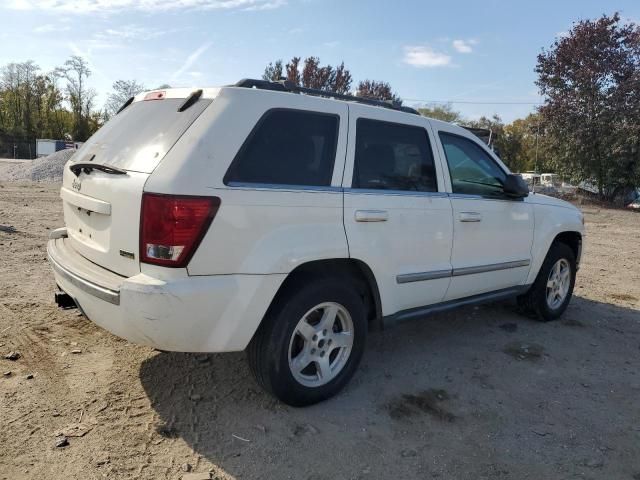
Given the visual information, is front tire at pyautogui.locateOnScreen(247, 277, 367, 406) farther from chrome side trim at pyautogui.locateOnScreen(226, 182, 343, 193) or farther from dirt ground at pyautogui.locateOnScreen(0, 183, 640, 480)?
chrome side trim at pyautogui.locateOnScreen(226, 182, 343, 193)

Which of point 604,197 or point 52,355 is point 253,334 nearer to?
point 52,355

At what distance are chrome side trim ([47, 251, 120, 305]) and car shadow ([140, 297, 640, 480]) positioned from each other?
0.83 m

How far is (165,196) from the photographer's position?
2.79 m

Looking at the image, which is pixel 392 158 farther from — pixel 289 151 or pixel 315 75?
pixel 315 75

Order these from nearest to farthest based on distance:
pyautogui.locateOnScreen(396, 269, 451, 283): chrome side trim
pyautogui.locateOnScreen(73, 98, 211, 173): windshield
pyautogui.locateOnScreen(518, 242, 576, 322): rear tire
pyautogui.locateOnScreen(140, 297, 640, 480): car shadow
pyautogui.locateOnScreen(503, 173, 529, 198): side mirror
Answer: pyautogui.locateOnScreen(140, 297, 640, 480): car shadow < pyautogui.locateOnScreen(73, 98, 211, 173): windshield < pyautogui.locateOnScreen(396, 269, 451, 283): chrome side trim < pyautogui.locateOnScreen(503, 173, 529, 198): side mirror < pyautogui.locateOnScreen(518, 242, 576, 322): rear tire

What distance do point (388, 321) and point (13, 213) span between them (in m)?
10.1

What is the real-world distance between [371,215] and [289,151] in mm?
705

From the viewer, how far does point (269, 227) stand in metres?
3.03

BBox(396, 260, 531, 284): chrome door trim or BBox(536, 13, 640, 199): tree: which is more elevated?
BBox(536, 13, 640, 199): tree

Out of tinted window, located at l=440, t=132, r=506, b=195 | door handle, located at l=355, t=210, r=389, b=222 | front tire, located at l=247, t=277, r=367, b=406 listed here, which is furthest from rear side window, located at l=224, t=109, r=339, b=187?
tinted window, located at l=440, t=132, r=506, b=195

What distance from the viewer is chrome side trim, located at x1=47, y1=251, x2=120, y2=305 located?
9.46 ft

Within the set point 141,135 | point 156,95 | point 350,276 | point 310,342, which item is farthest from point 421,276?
point 156,95

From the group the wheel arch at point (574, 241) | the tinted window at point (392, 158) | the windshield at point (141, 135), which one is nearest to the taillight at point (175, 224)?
the windshield at point (141, 135)

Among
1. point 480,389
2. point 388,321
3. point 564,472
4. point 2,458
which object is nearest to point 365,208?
point 388,321
